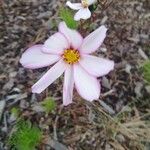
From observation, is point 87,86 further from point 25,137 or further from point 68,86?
point 25,137

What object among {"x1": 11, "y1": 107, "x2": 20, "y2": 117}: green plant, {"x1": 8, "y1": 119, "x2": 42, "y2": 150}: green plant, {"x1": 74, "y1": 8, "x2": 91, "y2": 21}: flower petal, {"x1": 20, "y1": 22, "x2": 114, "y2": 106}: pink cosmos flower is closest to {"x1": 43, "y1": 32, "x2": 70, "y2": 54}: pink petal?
{"x1": 20, "y1": 22, "x2": 114, "y2": 106}: pink cosmos flower

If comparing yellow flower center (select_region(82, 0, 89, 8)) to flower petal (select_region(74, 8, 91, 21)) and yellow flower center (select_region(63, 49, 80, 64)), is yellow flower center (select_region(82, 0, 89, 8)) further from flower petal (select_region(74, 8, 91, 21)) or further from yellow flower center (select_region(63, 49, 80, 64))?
yellow flower center (select_region(63, 49, 80, 64))

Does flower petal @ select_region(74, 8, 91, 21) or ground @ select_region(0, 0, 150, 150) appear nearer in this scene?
flower petal @ select_region(74, 8, 91, 21)

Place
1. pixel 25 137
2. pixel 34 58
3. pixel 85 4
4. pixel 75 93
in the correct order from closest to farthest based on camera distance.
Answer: pixel 34 58 → pixel 25 137 → pixel 85 4 → pixel 75 93

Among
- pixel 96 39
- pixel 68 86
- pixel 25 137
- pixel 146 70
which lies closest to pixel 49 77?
pixel 68 86

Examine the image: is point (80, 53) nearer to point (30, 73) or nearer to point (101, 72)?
point (101, 72)
